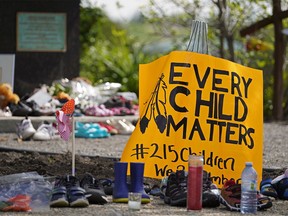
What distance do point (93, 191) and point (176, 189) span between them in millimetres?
671

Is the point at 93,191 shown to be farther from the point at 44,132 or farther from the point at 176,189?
the point at 44,132

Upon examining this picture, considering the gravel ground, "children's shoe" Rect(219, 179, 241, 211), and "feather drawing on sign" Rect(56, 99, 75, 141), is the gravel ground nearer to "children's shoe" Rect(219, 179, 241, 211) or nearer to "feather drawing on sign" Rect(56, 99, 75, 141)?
"children's shoe" Rect(219, 179, 241, 211)

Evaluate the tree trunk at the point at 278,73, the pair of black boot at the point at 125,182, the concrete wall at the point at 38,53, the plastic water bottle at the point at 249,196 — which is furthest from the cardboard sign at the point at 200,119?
the tree trunk at the point at 278,73

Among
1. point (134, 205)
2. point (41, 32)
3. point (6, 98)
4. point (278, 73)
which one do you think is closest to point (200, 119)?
point (134, 205)

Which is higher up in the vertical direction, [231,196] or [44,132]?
[44,132]

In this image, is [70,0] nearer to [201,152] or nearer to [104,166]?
[104,166]

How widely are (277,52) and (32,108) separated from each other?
5846 mm

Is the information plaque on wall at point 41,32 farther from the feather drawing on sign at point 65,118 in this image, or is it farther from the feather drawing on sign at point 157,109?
the feather drawing on sign at point 65,118

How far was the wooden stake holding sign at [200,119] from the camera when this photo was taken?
376 inches

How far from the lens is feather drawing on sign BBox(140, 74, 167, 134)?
9.59 metres

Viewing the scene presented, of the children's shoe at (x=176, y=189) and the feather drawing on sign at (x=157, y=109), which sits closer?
the children's shoe at (x=176, y=189)

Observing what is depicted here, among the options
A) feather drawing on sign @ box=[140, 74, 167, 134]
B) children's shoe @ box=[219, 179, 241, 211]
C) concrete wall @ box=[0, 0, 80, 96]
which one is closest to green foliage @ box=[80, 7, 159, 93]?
concrete wall @ box=[0, 0, 80, 96]

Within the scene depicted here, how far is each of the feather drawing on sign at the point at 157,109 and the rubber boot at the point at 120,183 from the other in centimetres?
98

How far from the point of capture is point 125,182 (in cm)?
866
